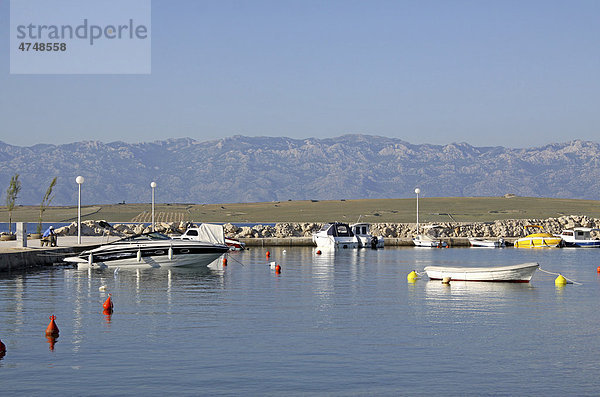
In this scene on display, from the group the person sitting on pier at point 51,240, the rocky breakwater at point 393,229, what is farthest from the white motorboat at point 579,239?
the person sitting on pier at point 51,240

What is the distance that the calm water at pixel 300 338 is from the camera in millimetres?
18547

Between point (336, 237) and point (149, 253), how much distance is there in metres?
39.4

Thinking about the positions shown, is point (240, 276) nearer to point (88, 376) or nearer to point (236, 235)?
point (88, 376)

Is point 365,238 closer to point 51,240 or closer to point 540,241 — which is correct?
point 540,241

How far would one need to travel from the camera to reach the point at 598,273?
168ft

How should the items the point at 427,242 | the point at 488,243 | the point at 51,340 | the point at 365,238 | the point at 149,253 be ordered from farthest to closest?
1. the point at 488,243
2. the point at 427,242
3. the point at 365,238
4. the point at 149,253
5. the point at 51,340

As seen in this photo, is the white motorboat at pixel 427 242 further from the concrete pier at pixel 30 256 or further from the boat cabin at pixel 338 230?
the concrete pier at pixel 30 256

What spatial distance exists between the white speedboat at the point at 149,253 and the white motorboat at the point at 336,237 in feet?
116

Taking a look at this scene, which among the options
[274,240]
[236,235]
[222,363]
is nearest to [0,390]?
[222,363]

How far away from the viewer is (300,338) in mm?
24125

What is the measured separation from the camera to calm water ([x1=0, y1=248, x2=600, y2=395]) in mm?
18547

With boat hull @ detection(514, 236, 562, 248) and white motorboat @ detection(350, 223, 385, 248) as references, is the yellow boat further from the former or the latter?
white motorboat @ detection(350, 223, 385, 248)

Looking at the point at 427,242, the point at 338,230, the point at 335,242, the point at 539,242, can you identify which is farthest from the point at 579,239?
the point at 335,242

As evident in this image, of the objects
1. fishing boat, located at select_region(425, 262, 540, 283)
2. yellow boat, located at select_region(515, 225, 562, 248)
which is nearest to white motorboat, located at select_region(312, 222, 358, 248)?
yellow boat, located at select_region(515, 225, 562, 248)
